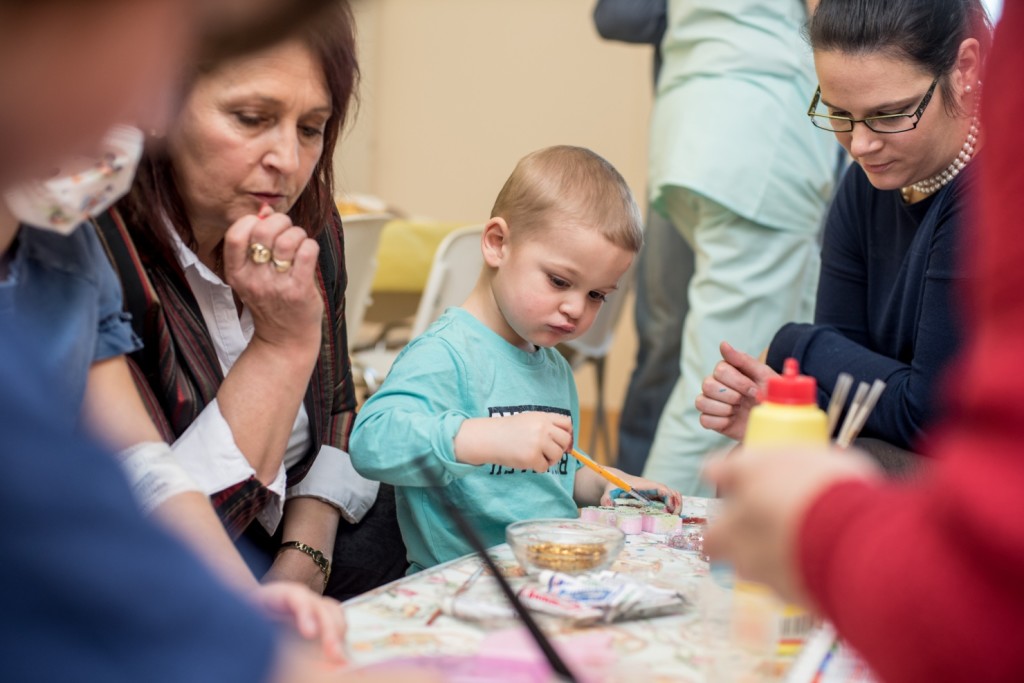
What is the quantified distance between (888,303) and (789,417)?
3.01ft

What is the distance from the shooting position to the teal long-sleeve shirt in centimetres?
119

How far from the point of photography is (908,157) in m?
1.42

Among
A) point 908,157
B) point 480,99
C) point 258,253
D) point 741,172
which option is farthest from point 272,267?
point 480,99

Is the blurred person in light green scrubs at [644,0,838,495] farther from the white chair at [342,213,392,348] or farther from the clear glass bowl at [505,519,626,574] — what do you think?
the clear glass bowl at [505,519,626,574]

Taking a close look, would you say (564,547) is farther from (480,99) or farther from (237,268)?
(480,99)

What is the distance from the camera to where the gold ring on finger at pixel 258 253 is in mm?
1102

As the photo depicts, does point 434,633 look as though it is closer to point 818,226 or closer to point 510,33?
point 818,226

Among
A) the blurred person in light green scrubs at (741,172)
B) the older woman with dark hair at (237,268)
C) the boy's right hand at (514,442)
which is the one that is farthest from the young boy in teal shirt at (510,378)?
the blurred person in light green scrubs at (741,172)

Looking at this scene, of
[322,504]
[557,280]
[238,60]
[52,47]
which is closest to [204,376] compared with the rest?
[322,504]

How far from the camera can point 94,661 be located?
0.43m

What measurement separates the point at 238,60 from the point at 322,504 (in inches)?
32.1

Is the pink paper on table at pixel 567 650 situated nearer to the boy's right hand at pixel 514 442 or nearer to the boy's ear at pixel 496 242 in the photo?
the boy's right hand at pixel 514 442

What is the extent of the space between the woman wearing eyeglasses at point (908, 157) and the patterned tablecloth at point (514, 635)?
545 mm

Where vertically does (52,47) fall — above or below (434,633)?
above
